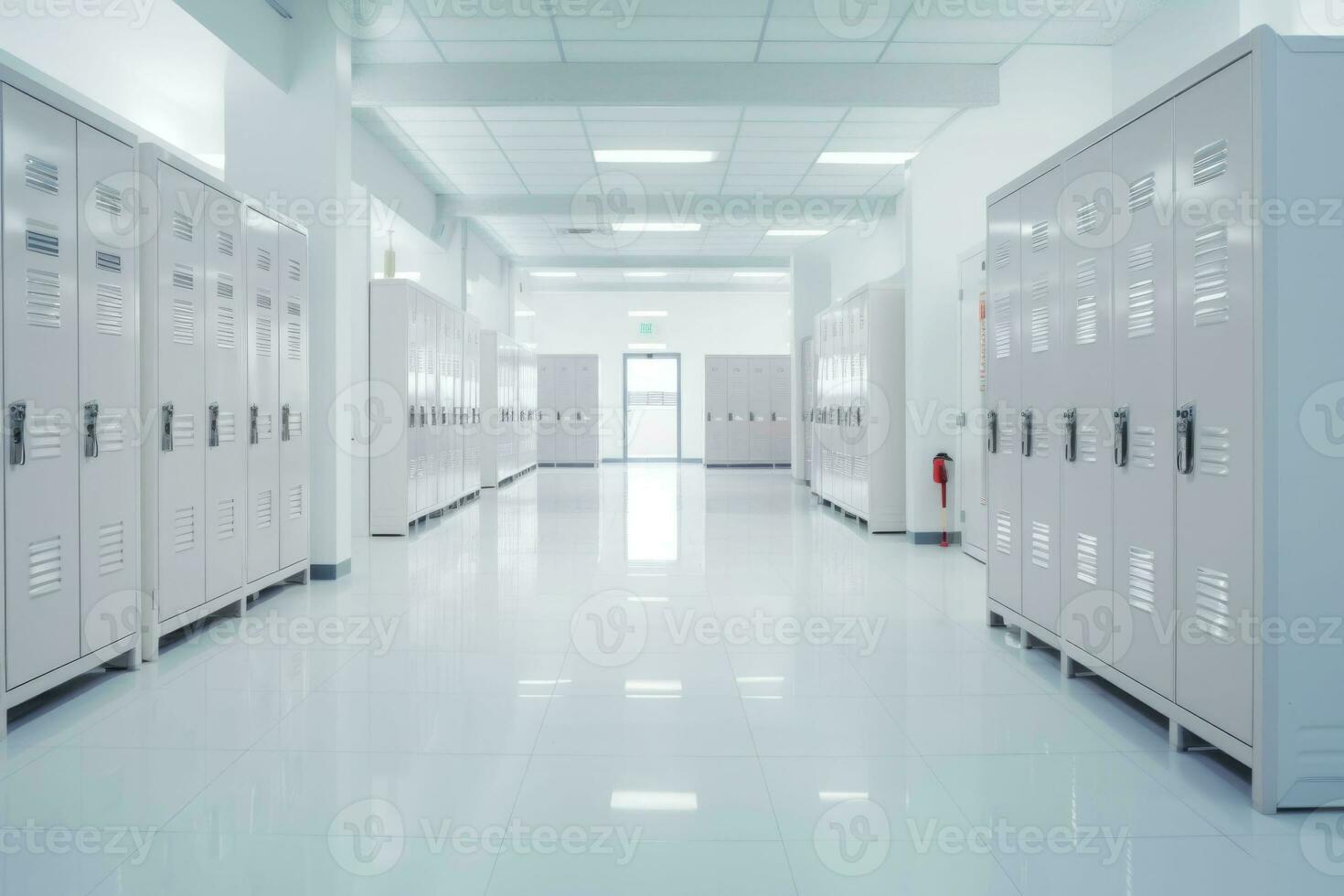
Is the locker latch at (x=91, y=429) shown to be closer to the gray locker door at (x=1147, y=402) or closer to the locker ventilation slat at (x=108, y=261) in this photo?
the locker ventilation slat at (x=108, y=261)

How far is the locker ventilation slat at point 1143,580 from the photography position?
127 inches

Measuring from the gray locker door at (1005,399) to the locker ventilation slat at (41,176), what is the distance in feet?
14.1

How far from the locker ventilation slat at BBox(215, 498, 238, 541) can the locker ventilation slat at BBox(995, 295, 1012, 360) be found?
438 centimetres

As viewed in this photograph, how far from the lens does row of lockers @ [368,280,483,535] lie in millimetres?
8445

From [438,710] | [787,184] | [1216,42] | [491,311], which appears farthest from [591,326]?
[438,710]

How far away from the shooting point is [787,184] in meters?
10.6

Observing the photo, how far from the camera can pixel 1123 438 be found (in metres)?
3.41

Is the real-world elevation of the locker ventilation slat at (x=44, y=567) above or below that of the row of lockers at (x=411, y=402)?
below

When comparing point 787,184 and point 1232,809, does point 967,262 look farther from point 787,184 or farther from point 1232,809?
point 1232,809

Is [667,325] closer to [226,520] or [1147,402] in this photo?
[226,520]

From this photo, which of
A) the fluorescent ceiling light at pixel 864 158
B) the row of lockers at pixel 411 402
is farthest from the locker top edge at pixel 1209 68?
the row of lockers at pixel 411 402

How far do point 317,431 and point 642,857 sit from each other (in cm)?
477

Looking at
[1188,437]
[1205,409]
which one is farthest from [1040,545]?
[1205,409]

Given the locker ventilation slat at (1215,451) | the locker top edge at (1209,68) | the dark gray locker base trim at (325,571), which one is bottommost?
the dark gray locker base trim at (325,571)
